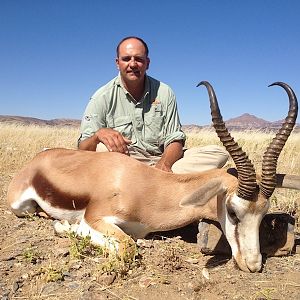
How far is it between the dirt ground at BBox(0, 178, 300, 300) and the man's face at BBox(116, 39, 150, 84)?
2715 mm

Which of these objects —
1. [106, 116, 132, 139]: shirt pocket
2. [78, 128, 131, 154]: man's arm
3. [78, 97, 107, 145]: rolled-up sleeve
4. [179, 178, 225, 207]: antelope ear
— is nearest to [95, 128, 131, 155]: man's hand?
[78, 128, 131, 154]: man's arm

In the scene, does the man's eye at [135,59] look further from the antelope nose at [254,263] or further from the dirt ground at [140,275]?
the antelope nose at [254,263]

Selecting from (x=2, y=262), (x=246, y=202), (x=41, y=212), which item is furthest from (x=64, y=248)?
(x=246, y=202)

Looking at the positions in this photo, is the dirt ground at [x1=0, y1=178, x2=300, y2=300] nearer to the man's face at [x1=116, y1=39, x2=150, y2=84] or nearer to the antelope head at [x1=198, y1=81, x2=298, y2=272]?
the antelope head at [x1=198, y1=81, x2=298, y2=272]

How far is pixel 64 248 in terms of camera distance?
4.23m

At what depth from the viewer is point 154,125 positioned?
642cm

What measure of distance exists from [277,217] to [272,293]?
117 cm

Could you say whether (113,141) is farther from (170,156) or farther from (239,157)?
(239,157)

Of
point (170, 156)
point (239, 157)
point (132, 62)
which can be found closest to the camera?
point (239, 157)

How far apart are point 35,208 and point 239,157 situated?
9.62 ft

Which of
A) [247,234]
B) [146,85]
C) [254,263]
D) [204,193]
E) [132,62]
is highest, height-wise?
[132,62]

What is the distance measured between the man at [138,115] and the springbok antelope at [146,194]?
1092 mm

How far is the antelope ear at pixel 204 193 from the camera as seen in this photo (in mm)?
3867

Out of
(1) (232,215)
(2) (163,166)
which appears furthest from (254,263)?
(2) (163,166)
